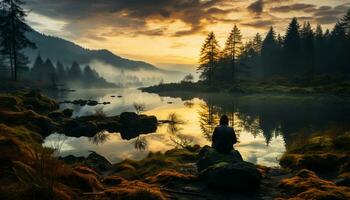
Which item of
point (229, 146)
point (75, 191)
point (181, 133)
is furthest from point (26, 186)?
point (181, 133)

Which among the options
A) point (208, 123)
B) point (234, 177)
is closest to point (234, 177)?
point (234, 177)

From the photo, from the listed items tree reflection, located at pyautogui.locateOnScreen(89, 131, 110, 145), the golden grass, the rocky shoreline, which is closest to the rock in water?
the rocky shoreline

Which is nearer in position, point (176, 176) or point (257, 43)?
→ point (176, 176)

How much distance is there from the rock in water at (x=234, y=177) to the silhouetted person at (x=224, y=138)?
6.50 ft

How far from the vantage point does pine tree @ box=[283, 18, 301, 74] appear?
4222 inches

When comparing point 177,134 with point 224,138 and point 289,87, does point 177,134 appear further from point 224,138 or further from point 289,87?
point 289,87

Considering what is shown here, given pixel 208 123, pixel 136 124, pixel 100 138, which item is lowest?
pixel 100 138

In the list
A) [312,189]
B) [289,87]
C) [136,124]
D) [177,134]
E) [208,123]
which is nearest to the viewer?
[312,189]

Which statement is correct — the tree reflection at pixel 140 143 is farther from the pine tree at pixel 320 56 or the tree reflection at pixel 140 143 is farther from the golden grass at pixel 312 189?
the pine tree at pixel 320 56

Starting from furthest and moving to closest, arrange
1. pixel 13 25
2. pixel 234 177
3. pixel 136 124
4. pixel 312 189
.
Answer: pixel 13 25
pixel 136 124
pixel 234 177
pixel 312 189

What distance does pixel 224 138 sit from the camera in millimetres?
13508

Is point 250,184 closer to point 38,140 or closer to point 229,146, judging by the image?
→ point 229,146

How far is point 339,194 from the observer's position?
32.9ft

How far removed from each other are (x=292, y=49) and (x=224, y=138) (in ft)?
337
